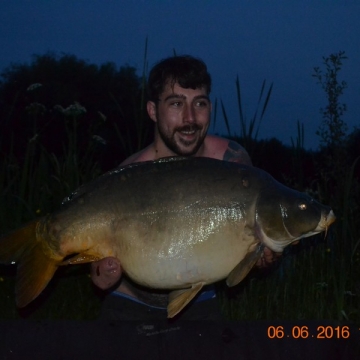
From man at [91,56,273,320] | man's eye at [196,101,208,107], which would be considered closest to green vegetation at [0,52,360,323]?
man at [91,56,273,320]

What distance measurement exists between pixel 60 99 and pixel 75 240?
1318 cm

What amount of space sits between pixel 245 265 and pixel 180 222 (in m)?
0.27

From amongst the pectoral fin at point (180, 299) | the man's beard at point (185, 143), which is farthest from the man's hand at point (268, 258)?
the man's beard at point (185, 143)

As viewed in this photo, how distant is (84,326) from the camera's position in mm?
3068

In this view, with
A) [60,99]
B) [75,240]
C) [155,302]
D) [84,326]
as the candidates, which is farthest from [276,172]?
[60,99]

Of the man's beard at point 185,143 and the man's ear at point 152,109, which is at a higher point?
the man's ear at point 152,109

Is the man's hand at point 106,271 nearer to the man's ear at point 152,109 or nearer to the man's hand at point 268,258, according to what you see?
the man's hand at point 268,258

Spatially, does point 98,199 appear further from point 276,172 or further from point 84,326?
point 276,172

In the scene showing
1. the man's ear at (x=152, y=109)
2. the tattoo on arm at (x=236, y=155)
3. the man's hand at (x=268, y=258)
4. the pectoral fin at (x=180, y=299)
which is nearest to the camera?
the pectoral fin at (x=180, y=299)

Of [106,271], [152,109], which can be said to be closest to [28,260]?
[106,271]

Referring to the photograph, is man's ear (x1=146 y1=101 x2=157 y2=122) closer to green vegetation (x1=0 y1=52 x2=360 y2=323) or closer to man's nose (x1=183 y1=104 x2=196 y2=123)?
man's nose (x1=183 y1=104 x2=196 y2=123)

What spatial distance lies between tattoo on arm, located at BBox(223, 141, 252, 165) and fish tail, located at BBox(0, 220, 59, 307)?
1244mm

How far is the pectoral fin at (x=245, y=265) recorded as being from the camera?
248 centimetres

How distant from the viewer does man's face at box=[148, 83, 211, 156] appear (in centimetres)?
328
